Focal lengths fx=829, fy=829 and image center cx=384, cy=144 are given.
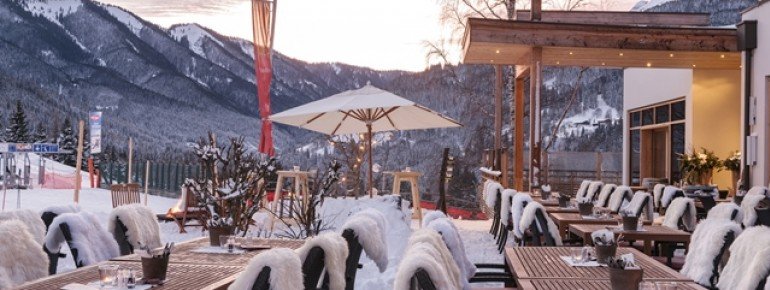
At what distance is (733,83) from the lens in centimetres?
1622

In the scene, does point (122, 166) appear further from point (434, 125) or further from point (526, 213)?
point (526, 213)

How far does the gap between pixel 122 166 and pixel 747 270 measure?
80.8ft

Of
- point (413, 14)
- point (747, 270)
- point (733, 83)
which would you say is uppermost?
point (413, 14)

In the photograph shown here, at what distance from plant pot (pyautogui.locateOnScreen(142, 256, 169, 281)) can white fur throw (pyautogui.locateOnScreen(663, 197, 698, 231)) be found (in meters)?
4.69

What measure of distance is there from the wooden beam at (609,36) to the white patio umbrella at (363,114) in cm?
153

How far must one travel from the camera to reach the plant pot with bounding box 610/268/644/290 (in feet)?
11.1

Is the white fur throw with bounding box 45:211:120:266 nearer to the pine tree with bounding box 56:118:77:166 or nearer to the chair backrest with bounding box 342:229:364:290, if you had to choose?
the chair backrest with bounding box 342:229:364:290

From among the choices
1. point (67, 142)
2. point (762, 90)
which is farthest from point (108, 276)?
point (67, 142)

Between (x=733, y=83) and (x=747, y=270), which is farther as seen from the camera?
(x=733, y=83)

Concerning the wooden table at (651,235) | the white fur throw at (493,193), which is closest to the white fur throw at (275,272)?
the wooden table at (651,235)

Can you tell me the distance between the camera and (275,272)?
2.90 meters

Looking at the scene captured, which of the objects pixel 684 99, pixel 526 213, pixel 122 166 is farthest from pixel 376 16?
pixel 526 213

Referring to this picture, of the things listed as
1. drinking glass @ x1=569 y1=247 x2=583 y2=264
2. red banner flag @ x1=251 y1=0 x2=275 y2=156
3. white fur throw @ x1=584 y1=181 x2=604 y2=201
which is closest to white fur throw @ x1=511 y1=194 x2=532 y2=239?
drinking glass @ x1=569 y1=247 x2=583 y2=264

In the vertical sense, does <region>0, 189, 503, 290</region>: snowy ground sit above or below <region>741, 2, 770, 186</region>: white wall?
below
